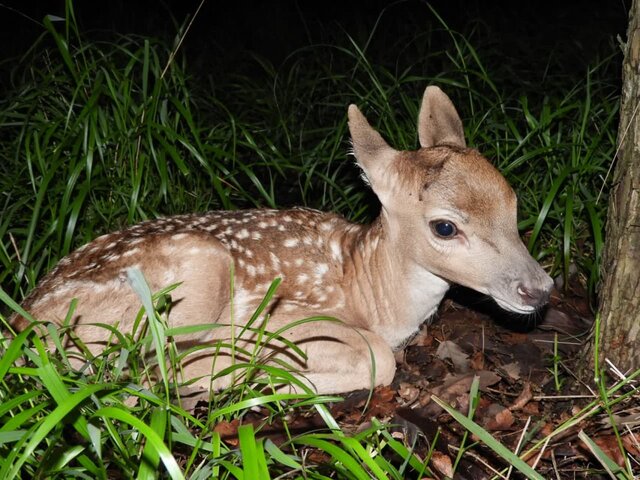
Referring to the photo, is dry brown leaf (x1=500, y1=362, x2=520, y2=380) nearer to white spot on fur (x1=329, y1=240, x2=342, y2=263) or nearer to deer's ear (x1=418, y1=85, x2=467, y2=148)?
white spot on fur (x1=329, y1=240, x2=342, y2=263)

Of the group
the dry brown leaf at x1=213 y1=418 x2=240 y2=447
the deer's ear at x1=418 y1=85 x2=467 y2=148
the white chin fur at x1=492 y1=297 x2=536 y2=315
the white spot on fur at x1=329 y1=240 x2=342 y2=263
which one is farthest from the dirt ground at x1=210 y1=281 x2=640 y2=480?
the deer's ear at x1=418 y1=85 x2=467 y2=148

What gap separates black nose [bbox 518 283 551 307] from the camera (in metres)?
3.51

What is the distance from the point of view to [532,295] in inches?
138

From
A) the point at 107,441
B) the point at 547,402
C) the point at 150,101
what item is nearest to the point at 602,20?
the point at 150,101

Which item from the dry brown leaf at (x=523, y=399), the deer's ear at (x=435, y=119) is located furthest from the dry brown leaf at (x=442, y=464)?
the deer's ear at (x=435, y=119)

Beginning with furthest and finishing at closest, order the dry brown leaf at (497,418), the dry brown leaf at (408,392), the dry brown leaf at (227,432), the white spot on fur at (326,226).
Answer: the white spot on fur at (326,226) → the dry brown leaf at (408,392) → the dry brown leaf at (497,418) → the dry brown leaf at (227,432)

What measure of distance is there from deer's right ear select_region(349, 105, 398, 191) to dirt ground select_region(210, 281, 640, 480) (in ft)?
3.04

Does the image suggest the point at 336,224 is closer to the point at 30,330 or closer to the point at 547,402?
the point at 547,402

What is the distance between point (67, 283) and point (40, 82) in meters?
2.16

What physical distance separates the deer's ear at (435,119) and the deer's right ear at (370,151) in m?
0.39

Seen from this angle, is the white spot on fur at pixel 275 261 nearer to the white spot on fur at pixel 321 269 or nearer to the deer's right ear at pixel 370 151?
the white spot on fur at pixel 321 269

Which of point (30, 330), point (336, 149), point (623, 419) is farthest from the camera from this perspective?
point (336, 149)

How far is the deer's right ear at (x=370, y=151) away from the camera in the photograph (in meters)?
3.96

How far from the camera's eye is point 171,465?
7.59 ft
